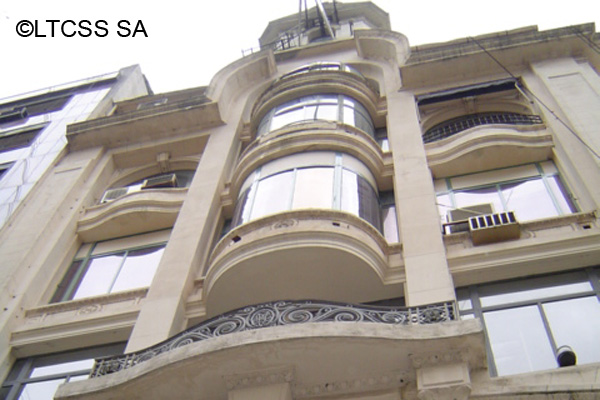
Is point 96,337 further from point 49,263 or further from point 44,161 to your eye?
point 44,161

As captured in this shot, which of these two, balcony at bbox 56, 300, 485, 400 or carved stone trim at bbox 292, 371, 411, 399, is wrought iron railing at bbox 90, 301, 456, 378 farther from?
carved stone trim at bbox 292, 371, 411, 399

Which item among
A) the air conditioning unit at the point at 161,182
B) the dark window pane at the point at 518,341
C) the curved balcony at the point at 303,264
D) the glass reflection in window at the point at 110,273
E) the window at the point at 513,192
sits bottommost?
the dark window pane at the point at 518,341

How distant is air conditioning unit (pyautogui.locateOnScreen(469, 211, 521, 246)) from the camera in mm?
13289

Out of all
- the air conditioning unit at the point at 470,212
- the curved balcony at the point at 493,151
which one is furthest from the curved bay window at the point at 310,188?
the curved balcony at the point at 493,151

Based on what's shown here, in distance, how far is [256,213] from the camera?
14414 mm

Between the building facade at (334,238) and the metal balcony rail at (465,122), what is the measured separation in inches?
2.6

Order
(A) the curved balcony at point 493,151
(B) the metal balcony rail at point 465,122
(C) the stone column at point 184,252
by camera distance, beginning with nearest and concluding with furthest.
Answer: (C) the stone column at point 184,252
(A) the curved balcony at point 493,151
(B) the metal balcony rail at point 465,122

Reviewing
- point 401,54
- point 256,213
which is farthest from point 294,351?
point 401,54

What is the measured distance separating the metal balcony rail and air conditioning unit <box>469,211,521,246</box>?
5738mm

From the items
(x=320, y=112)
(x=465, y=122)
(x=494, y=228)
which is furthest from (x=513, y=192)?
(x=320, y=112)

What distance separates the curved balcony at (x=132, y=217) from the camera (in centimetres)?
1797

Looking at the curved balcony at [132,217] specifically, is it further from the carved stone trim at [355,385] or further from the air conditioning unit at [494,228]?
the carved stone trim at [355,385]

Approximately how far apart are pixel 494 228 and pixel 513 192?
8.33 feet

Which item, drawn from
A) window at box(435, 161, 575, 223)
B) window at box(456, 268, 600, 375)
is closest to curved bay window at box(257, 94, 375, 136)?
window at box(435, 161, 575, 223)
